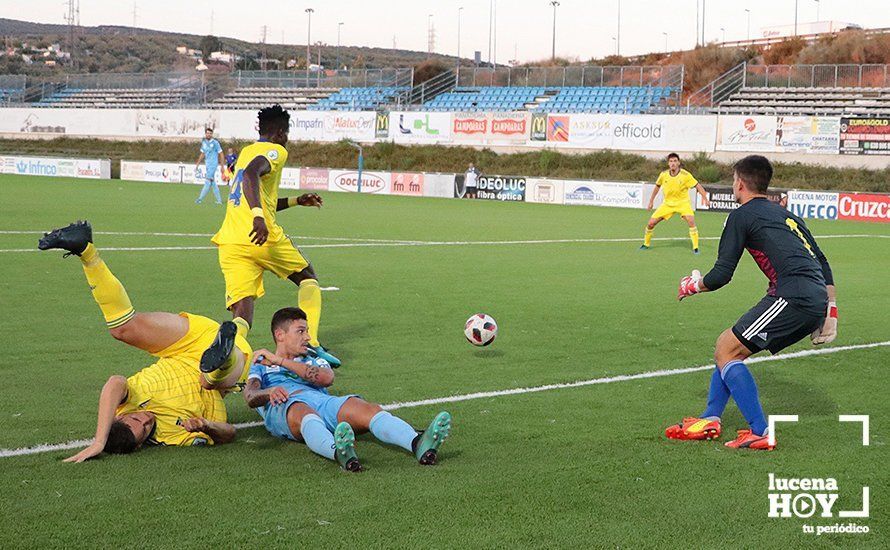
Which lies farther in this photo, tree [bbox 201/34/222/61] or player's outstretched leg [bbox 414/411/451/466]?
tree [bbox 201/34/222/61]

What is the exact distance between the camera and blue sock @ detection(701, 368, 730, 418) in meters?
6.79

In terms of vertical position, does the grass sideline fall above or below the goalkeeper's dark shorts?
above

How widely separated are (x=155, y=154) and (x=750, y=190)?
64.4 m

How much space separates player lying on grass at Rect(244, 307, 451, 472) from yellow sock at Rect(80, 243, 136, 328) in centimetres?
84

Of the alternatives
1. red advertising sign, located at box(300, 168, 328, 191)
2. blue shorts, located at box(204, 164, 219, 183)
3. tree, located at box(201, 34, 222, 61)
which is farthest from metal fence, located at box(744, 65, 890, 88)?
tree, located at box(201, 34, 222, 61)

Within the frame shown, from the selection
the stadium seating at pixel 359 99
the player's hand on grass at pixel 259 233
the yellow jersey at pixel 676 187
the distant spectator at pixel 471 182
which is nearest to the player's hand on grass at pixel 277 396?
the player's hand on grass at pixel 259 233

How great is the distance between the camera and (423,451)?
589 cm

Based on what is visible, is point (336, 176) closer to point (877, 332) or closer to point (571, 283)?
point (571, 283)

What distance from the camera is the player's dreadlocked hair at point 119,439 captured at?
19.7 ft

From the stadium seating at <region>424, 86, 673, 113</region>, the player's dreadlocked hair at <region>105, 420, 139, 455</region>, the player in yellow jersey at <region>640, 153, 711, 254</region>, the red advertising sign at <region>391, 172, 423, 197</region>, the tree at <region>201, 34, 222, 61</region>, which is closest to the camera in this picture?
the player's dreadlocked hair at <region>105, 420, 139, 455</region>

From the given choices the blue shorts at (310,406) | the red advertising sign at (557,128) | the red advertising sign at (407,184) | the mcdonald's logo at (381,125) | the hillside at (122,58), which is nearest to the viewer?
the blue shorts at (310,406)

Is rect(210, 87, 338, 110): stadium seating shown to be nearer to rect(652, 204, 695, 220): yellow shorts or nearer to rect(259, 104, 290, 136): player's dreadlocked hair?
rect(652, 204, 695, 220): yellow shorts

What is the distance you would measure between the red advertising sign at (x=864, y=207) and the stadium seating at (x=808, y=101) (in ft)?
42.5

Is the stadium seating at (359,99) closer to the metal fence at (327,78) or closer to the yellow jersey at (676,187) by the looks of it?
the metal fence at (327,78)
